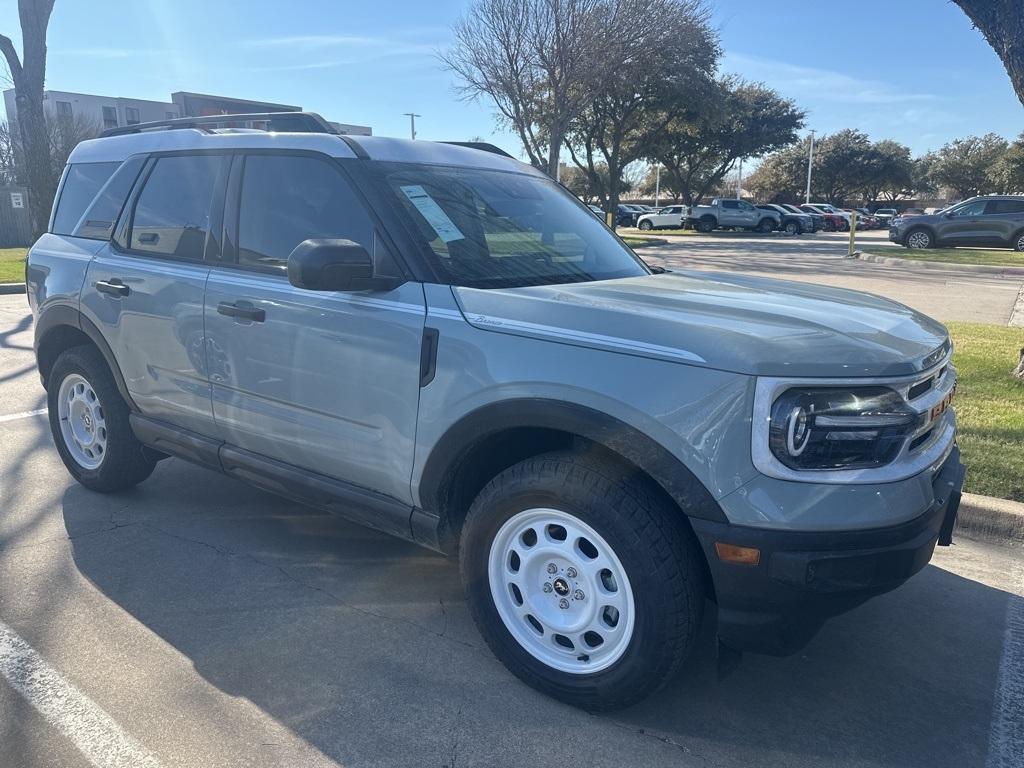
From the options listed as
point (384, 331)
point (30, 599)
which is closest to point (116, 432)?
point (30, 599)

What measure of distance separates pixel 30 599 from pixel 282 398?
4.56ft

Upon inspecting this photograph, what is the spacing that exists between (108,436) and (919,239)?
25991mm

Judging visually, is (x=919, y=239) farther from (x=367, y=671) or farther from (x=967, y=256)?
(x=367, y=671)

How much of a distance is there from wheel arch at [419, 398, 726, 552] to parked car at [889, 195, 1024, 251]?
2545cm

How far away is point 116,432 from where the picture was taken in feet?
14.1

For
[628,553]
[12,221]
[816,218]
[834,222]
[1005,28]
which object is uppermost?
[1005,28]

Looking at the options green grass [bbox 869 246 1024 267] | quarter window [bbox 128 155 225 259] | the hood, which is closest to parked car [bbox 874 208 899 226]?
green grass [bbox 869 246 1024 267]

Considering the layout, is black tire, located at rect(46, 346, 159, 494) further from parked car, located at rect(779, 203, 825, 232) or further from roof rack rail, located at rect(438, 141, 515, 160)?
parked car, located at rect(779, 203, 825, 232)

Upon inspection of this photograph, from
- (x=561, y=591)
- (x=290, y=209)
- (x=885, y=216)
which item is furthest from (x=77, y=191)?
(x=885, y=216)

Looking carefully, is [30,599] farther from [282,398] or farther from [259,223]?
[259,223]

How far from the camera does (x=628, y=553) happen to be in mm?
2373

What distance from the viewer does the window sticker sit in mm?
3052

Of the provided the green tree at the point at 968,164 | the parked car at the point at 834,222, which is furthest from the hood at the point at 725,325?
the green tree at the point at 968,164

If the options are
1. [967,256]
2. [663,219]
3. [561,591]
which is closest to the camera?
[561,591]
